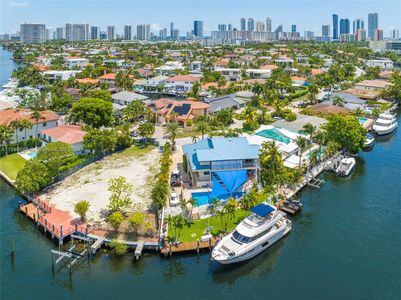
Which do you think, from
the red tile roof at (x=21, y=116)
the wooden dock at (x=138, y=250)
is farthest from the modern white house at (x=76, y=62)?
the wooden dock at (x=138, y=250)

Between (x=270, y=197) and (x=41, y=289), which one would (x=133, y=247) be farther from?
(x=270, y=197)

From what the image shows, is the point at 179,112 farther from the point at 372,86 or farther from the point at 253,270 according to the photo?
the point at 372,86

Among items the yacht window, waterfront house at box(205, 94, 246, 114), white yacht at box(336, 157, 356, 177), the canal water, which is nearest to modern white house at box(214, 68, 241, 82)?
waterfront house at box(205, 94, 246, 114)

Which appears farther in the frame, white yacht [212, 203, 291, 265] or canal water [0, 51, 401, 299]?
white yacht [212, 203, 291, 265]

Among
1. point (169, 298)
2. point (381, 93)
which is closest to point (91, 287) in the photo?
point (169, 298)

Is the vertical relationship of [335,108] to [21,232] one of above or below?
above

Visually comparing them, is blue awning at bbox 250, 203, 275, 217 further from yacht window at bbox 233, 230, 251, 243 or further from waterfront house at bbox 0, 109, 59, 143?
waterfront house at bbox 0, 109, 59, 143
